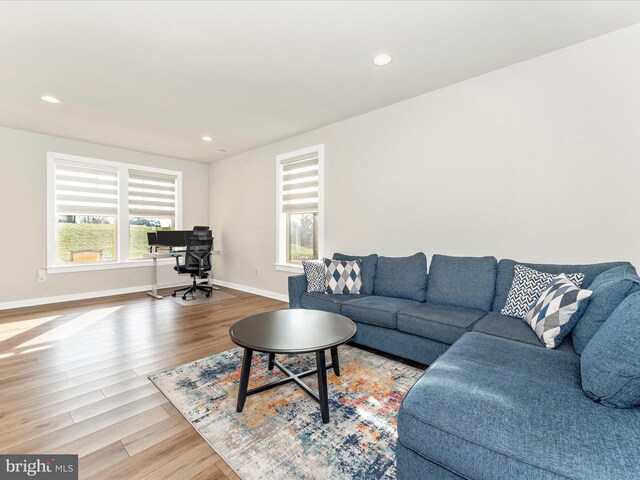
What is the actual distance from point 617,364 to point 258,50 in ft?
→ 9.56

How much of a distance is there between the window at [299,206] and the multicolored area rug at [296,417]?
2265 mm

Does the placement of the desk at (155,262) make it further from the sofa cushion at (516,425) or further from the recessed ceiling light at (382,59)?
the sofa cushion at (516,425)

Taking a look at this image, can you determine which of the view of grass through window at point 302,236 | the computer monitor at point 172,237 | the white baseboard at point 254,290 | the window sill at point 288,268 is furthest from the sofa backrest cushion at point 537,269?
the computer monitor at point 172,237

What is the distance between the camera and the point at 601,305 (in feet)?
5.09

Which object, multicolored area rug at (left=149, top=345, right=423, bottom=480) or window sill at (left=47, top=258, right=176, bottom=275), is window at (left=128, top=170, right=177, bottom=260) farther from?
multicolored area rug at (left=149, top=345, right=423, bottom=480)

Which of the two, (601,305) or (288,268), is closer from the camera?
(601,305)

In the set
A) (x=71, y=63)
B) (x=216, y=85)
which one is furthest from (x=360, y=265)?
(x=71, y=63)

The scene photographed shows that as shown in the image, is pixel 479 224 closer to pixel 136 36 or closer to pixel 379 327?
pixel 379 327

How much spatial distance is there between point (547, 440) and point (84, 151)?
651 centimetres

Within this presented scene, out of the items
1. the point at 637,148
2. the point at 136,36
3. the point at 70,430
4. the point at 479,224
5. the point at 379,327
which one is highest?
the point at 136,36

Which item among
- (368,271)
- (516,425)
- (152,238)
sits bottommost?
(516,425)

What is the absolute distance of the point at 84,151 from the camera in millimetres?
5027

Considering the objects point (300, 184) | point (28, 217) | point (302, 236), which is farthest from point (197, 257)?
point (28, 217)

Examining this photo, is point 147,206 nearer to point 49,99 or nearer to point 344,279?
point 49,99
